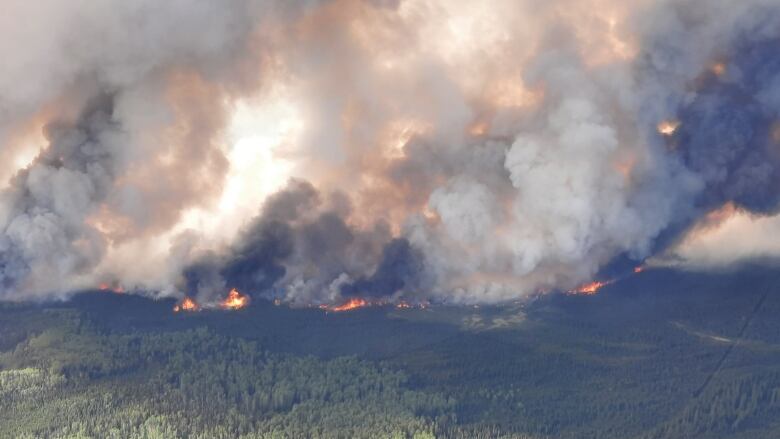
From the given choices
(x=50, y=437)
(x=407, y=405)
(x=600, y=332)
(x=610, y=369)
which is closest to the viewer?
(x=50, y=437)

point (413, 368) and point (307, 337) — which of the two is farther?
point (307, 337)

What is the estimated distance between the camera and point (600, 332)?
576 feet

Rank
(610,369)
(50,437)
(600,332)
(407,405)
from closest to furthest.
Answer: (50,437) < (407,405) < (610,369) < (600,332)

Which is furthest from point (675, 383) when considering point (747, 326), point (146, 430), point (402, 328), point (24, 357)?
point (24, 357)

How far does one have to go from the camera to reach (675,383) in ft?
519

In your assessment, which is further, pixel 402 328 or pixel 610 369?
pixel 402 328

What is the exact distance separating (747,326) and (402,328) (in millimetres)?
41607

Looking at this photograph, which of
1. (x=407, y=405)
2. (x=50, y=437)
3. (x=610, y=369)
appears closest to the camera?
(x=50, y=437)

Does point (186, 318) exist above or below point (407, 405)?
above

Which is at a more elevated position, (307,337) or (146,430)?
(307,337)

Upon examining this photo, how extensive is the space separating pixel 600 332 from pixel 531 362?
501 inches

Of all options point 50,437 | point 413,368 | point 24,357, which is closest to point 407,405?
point 413,368

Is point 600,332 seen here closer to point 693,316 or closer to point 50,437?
point 693,316

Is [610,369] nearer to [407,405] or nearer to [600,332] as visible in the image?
[600,332]
